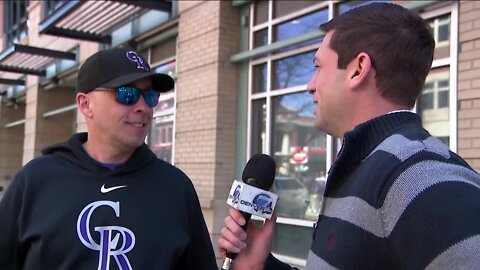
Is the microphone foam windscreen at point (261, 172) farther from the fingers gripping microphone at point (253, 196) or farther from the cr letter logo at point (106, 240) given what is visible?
the cr letter logo at point (106, 240)

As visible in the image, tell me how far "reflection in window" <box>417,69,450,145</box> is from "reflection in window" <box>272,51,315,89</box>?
164 centimetres

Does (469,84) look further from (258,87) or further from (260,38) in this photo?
(260,38)

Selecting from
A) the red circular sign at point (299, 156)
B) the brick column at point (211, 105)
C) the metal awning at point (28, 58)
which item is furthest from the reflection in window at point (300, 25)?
the metal awning at point (28, 58)

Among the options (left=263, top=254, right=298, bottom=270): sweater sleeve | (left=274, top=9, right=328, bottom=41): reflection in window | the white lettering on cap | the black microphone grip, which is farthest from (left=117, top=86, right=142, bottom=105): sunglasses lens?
(left=274, top=9, right=328, bottom=41): reflection in window

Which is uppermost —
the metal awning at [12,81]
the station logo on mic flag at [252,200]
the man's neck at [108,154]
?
the metal awning at [12,81]

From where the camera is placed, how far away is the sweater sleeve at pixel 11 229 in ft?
6.35

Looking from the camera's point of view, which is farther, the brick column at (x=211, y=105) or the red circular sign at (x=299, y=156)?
the brick column at (x=211, y=105)

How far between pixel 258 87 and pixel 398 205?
6038mm

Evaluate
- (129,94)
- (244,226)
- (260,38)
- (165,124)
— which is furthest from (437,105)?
(165,124)

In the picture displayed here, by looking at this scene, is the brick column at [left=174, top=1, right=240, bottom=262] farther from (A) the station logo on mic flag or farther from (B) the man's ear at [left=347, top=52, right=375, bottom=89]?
(B) the man's ear at [left=347, top=52, right=375, bottom=89]

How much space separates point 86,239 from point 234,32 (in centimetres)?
559

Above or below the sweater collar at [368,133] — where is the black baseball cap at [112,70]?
above

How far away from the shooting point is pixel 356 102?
4.53ft

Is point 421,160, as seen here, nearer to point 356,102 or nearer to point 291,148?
point 356,102
